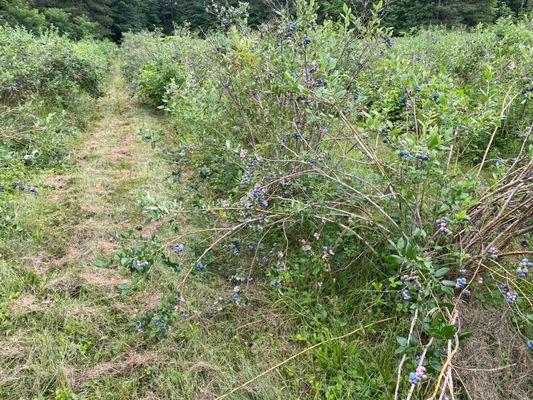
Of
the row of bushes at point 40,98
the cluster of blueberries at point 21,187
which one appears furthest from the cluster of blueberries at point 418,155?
the row of bushes at point 40,98

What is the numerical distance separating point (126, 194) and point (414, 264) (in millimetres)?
2911

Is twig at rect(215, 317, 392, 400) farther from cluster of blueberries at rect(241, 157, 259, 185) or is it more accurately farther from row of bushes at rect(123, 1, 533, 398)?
cluster of blueberries at rect(241, 157, 259, 185)

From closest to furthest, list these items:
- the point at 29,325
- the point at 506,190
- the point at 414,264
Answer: the point at 414,264
the point at 506,190
the point at 29,325

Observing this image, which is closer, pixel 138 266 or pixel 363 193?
pixel 138 266

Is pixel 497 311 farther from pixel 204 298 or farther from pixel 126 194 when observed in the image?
pixel 126 194

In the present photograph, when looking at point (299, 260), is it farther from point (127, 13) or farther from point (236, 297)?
point (127, 13)

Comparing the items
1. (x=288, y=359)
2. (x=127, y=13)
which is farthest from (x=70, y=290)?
(x=127, y=13)

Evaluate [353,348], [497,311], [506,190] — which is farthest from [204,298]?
[506,190]

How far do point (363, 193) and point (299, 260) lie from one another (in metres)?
0.58

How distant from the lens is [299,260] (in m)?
2.25

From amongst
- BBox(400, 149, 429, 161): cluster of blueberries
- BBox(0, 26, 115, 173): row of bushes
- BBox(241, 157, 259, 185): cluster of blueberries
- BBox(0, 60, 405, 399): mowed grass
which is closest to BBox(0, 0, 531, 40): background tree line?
BBox(0, 26, 115, 173): row of bushes

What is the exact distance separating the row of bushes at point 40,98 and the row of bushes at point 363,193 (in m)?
2.02

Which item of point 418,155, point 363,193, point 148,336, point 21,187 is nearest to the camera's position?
point 418,155

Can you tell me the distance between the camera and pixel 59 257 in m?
2.65
